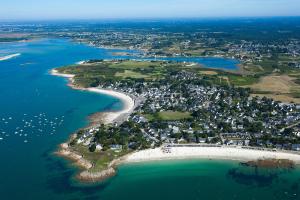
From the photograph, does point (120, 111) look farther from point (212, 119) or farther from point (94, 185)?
point (94, 185)

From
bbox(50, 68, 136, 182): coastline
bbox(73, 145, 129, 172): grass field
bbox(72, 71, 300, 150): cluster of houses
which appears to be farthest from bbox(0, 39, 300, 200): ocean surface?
bbox(72, 71, 300, 150): cluster of houses

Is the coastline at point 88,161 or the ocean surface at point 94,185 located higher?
the coastline at point 88,161

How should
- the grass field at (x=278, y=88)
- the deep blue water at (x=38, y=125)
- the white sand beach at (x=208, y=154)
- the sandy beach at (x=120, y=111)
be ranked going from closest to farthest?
the deep blue water at (x=38, y=125) → the white sand beach at (x=208, y=154) → the sandy beach at (x=120, y=111) → the grass field at (x=278, y=88)

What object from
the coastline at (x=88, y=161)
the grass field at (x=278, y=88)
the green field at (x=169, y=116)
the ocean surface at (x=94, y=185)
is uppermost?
the grass field at (x=278, y=88)

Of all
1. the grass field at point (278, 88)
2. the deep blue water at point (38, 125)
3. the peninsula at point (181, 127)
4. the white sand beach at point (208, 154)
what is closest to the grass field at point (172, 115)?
the peninsula at point (181, 127)

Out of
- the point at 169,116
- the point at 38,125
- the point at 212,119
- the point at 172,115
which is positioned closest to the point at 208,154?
the point at 212,119

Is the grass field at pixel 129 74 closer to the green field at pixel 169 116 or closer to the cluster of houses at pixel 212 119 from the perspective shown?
the cluster of houses at pixel 212 119

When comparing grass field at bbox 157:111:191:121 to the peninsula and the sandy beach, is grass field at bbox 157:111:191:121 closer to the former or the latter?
the peninsula
